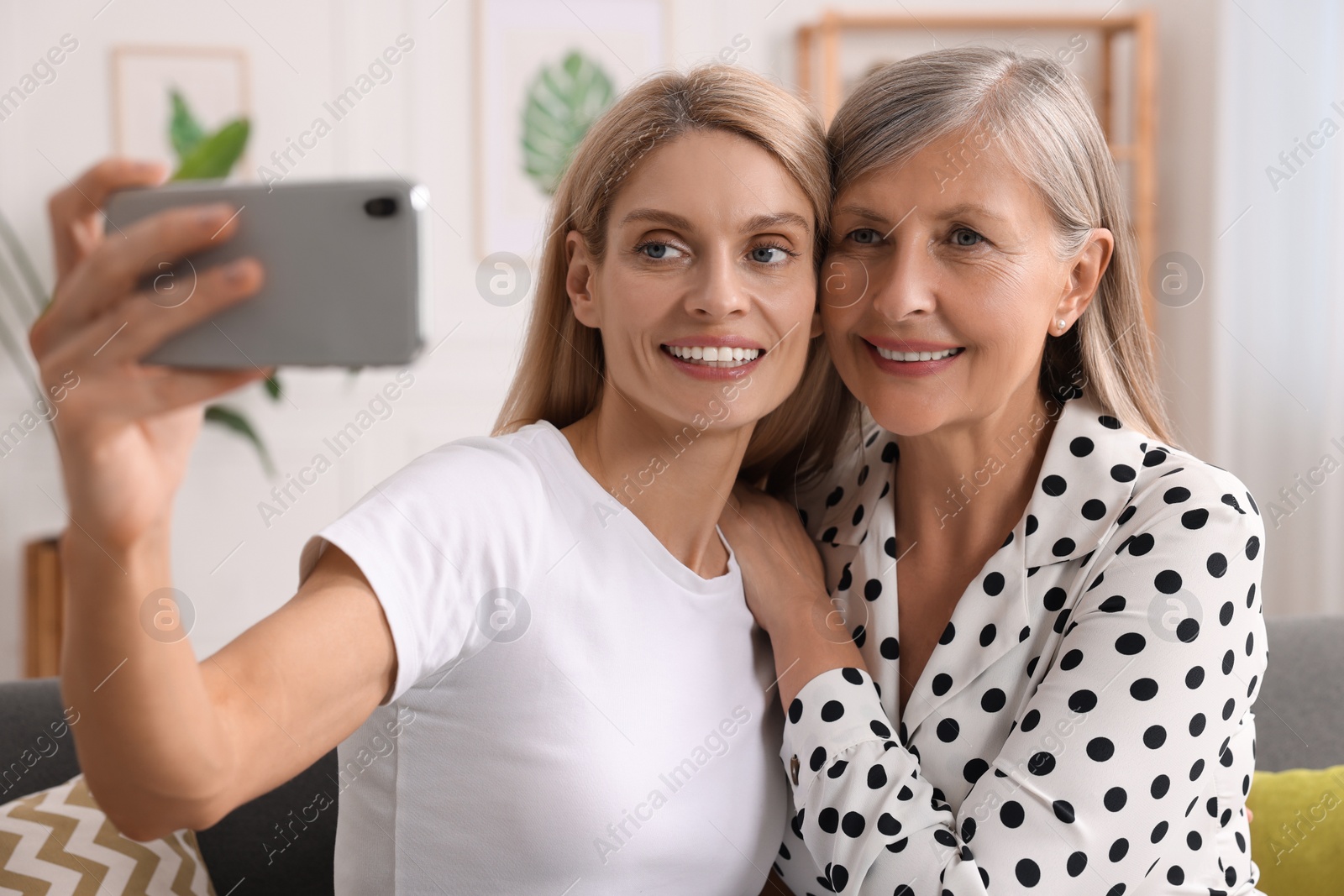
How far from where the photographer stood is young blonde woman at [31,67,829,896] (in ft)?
2.51

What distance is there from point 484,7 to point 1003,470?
10.0 feet

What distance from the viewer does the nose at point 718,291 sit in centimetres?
115

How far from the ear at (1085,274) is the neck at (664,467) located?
41 centimetres

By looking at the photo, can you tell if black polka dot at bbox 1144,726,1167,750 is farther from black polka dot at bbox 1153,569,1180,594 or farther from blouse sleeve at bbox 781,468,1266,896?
black polka dot at bbox 1153,569,1180,594

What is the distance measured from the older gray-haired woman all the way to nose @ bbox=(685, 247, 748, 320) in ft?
0.55

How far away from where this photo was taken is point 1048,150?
1242 millimetres

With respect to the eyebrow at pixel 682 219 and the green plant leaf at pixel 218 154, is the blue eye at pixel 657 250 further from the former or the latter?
the green plant leaf at pixel 218 154

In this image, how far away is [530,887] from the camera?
1089 millimetres

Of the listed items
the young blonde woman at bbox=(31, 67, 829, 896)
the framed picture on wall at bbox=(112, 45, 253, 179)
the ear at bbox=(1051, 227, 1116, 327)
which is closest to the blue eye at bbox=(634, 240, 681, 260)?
the young blonde woman at bbox=(31, 67, 829, 896)

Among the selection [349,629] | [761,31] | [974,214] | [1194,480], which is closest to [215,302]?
[349,629]

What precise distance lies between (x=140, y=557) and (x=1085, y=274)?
1095 millimetres

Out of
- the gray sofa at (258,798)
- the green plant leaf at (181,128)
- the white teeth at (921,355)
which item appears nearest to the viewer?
the white teeth at (921,355)

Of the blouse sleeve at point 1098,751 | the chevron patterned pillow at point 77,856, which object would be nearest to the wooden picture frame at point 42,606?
the chevron patterned pillow at point 77,856

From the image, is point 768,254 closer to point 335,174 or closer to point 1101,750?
point 1101,750
